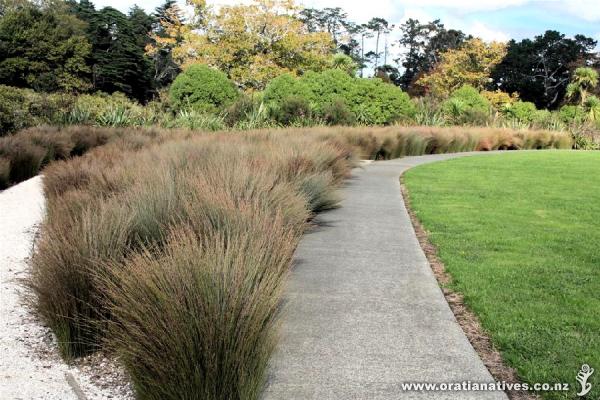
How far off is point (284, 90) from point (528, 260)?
20.1 meters

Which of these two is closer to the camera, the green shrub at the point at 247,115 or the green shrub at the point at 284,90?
the green shrub at the point at 247,115

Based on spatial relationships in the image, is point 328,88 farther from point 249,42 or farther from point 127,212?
point 127,212

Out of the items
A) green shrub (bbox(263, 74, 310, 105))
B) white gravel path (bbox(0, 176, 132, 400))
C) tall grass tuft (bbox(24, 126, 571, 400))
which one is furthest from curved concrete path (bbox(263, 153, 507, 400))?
green shrub (bbox(263, 74, 310, 105))

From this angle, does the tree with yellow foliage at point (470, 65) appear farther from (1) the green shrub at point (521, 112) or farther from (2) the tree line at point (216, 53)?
(1) the green shrub at point (521, 112)

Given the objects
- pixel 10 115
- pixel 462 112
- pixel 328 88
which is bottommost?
pixel 462 112

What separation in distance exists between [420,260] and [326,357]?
2840 mm

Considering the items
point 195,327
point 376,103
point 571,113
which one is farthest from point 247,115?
point 571,113

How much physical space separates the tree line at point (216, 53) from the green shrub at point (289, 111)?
12.6 m

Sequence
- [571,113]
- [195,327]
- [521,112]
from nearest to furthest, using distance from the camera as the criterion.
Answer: [195,327], [521,112], [571,113]

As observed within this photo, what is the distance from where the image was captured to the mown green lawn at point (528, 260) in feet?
13.1

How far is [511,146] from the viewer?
29266mm

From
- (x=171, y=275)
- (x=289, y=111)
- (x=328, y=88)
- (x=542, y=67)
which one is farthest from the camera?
(x=542, y=67)

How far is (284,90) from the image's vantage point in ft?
83.4

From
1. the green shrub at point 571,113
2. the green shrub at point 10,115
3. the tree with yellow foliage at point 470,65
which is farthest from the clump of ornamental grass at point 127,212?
the tree with yellow foliage at point 470,65
